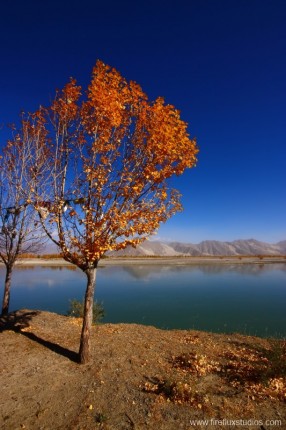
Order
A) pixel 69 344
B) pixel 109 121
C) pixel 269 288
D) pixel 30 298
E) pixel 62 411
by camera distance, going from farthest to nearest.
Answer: pixel 269 288
pixel 30 298
pixel 69 344
pixel 109 121
pixel 62 411

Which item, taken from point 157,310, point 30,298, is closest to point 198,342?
point 157,310

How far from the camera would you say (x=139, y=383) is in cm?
894

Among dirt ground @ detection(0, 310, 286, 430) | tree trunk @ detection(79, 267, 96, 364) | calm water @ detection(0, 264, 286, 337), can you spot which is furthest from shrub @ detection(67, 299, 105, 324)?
tree trunk @ detection(79, 267, 96, 364)

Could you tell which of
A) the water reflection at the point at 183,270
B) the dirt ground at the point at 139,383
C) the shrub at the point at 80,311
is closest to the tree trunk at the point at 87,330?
the dirt ground at the point at 139,383

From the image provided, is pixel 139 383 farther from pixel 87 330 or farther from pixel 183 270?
pixel 183 270

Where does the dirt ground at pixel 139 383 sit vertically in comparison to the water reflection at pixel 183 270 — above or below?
below

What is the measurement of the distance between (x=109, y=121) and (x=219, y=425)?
9563mm

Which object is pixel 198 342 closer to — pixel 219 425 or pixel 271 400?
pixel 271 400

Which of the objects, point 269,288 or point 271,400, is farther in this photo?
point 269,288

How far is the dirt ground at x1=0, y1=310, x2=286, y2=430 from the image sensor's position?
721 centimetres

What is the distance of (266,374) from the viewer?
890cm

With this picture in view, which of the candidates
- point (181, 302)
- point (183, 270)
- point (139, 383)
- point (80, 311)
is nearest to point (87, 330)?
point (139, 383)

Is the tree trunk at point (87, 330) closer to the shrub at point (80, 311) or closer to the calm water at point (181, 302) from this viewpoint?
the shrub at point (80, 311)

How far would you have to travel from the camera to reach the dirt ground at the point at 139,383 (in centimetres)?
721
